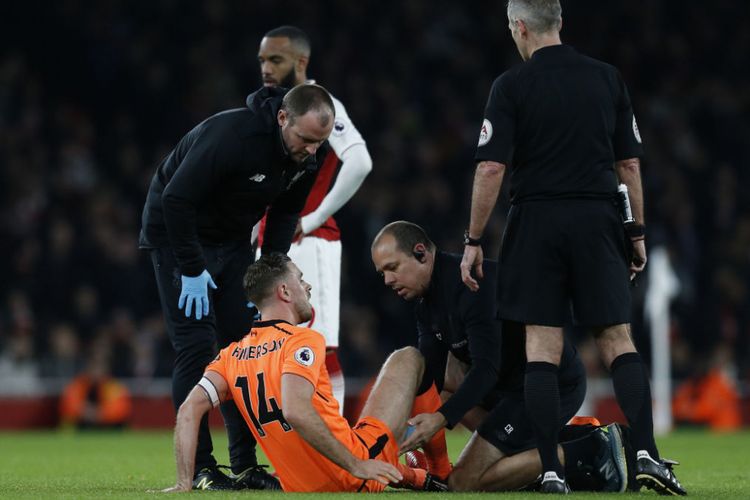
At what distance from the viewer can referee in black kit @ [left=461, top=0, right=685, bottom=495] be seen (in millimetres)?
5629

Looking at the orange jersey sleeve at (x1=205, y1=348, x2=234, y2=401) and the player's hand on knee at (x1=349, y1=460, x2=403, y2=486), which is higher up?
Result: the orange jersey sleeve at (x1=205, y1=348, x2=234, y2=401)

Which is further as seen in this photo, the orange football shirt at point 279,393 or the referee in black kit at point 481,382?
the referee in black kit at point 481,382

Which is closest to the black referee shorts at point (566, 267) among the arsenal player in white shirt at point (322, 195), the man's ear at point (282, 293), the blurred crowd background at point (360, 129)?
the man's ear at point (282, 293)

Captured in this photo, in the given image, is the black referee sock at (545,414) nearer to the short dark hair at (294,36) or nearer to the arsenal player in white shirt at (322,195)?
the arsenal player in white shirt at (322,195)

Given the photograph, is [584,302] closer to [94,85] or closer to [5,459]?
[5,459]

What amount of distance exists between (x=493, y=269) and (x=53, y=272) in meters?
9.60

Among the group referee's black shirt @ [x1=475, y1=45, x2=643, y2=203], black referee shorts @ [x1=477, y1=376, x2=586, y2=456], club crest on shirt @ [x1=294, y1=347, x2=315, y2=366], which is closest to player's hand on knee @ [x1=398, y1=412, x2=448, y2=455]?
black referee shorts @ [x1=477, y1=376, x2=586, y2=456]

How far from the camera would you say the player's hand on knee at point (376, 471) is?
211 inches

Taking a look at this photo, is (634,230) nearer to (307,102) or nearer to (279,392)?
(307,102)

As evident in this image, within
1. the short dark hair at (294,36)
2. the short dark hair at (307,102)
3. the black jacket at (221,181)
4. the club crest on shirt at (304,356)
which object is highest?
the short dark hair at (294,36)

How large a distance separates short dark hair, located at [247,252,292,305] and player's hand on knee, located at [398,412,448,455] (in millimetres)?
874

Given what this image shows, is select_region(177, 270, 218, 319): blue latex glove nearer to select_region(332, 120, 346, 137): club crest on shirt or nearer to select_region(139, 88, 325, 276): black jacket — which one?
select_region(139, 88, 325, 276): black jacket

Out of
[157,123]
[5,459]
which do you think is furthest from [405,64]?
[5,459]

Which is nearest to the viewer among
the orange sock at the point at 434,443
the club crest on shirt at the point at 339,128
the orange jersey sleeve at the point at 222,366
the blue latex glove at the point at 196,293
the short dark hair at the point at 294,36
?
the orange jersey sleeve at the point at 222,366
